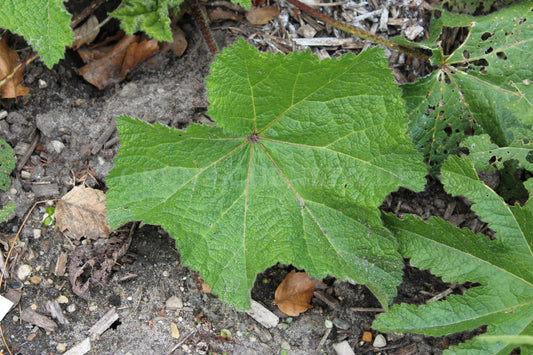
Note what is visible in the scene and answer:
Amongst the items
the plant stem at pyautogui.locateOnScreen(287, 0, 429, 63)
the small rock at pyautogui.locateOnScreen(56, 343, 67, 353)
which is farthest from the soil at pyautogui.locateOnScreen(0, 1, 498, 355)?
the plant stem at pyautogui.locateOnScreen(287, 0, 429, 63)

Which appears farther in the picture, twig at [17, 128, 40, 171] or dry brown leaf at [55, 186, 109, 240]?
twig at [17, 128, 40, 171]

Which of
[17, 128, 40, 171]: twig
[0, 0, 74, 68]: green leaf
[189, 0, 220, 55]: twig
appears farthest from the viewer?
[189, 0, 220, 55]: twig

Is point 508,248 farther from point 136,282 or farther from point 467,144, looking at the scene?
point 136,282

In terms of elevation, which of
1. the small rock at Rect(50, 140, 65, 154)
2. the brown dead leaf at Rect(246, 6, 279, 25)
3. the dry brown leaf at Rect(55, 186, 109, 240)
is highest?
the brown dead leaf at Rect(246, 6, 279, 25)

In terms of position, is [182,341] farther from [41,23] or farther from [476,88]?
[476,88]

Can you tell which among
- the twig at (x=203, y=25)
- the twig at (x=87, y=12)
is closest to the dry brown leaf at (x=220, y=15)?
the twig at (x=203, y=25)

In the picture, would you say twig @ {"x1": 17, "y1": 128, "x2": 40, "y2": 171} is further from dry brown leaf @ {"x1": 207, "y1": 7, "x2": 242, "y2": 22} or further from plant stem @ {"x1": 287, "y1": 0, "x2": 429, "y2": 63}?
plant stem @ {"x1": 287, "y1": 0, "x2": 429, "y2": 63}
